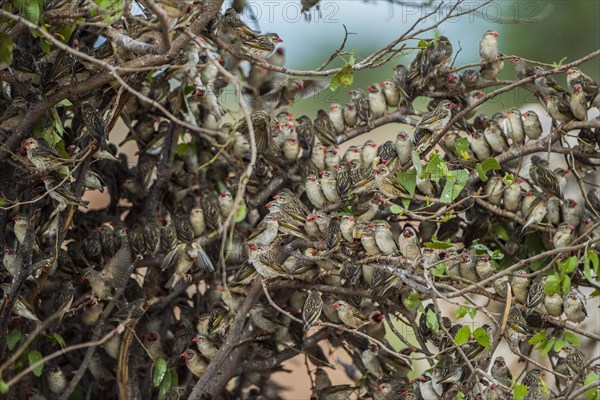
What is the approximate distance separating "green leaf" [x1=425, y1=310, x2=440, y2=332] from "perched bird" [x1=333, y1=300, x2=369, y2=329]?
1.11ft

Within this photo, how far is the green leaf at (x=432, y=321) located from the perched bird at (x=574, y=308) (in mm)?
624

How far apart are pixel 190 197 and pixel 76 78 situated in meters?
1.21

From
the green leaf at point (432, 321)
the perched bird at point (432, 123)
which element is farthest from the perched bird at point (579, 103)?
the green leaf at point (432, 321)

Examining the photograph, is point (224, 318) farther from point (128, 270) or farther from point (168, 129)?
point (168, 129)

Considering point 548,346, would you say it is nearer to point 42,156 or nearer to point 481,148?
point 481,148

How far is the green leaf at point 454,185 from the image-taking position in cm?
400

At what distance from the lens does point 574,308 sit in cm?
411

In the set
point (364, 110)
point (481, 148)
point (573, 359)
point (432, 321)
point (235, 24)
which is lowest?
point (573, 359)

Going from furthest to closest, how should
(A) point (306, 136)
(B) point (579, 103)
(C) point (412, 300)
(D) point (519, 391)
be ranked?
(A) point (306, 136) → (B) point (579, 103) → (C) point (412, 300) → (D) point (519, 391)

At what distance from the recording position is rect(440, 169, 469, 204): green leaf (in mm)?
4004

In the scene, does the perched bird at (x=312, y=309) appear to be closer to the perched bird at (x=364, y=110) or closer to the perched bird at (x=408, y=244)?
the perched bird at (x=408, y=244)

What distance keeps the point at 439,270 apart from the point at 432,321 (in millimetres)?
248

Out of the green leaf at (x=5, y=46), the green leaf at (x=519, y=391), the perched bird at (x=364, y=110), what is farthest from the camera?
the perched bird at (x=364, y=110)

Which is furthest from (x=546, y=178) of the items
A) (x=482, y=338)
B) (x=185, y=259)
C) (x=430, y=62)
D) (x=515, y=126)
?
(x=185, y=259)
